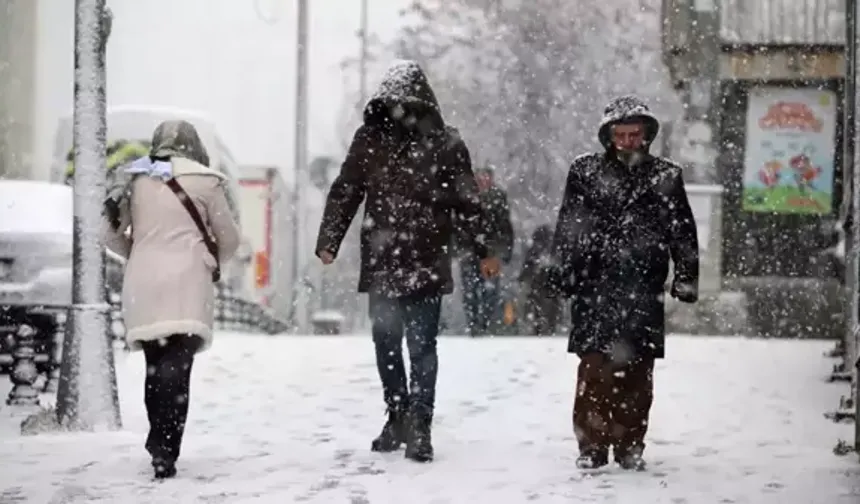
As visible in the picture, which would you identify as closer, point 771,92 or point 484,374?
point 484,374

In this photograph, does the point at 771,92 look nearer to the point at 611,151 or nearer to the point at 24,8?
the point at 611,151

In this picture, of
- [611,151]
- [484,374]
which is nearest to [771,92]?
[484,374]

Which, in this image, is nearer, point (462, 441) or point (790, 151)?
point (462, 441)

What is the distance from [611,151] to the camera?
646cm

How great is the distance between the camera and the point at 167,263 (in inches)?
242

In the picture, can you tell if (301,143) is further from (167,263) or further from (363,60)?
(167,263)

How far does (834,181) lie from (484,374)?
7.61 meters

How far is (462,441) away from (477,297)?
279 inches

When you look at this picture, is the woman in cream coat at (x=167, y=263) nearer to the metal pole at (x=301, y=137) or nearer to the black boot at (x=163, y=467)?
the black boot at (x=163, y=467)

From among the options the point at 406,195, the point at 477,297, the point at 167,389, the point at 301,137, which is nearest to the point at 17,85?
the point at 301,137

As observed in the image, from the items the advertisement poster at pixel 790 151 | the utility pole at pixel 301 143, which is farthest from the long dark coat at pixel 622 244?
the utility pole at pixel 301 143

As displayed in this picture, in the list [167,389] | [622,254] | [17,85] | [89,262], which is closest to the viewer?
[167,389]

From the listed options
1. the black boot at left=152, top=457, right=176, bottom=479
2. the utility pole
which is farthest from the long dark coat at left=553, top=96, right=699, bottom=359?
the utility pole

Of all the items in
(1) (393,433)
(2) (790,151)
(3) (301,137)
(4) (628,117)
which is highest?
(3) (301,137)
